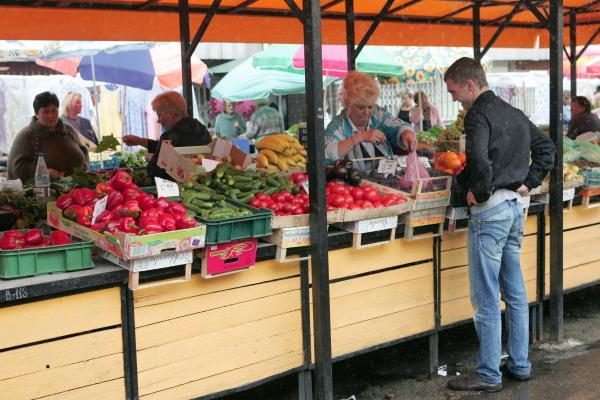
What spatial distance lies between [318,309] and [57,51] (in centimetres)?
1001

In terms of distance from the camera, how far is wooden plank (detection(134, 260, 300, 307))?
152 inches

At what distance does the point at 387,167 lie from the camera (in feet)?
17.0

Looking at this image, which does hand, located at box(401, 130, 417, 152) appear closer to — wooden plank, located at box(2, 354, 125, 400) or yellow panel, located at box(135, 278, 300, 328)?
yellow panel, located at box(135, 278, 300, 328)

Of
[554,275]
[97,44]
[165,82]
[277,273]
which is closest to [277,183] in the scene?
[277,273]

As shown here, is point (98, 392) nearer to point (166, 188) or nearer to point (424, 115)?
point (166, 188)

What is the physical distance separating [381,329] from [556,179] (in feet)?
6.26

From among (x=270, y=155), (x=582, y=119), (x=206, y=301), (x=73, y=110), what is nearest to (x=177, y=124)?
(x=270, y=155)

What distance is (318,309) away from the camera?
4.41 m

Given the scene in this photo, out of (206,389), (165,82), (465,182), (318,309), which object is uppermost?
(165,82)

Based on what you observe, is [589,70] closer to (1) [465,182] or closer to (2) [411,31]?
(2) [411,31]

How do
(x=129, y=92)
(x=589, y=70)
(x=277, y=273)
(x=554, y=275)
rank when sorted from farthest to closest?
(x=589, y=70) → (x=129, y=92) → (x=554, y=275) → (x=277, y=273)

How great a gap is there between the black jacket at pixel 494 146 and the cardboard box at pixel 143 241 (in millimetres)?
1711

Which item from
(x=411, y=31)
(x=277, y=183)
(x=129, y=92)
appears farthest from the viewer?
(x=129, y=92)

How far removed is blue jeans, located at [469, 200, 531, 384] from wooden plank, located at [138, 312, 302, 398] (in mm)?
1184
